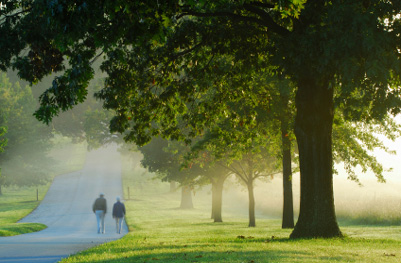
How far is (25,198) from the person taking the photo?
61.3m

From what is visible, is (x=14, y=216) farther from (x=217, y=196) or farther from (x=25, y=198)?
(x=25, y=198)

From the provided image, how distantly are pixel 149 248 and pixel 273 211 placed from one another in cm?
3126

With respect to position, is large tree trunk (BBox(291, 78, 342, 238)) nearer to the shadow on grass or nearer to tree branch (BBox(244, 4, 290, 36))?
tree branch (BBox(244, 4, 290, 36))

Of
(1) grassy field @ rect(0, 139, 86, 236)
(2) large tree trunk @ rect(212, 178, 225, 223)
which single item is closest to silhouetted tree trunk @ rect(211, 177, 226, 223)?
(2) large tree trunk @ rect(212, 178, 225, 223)

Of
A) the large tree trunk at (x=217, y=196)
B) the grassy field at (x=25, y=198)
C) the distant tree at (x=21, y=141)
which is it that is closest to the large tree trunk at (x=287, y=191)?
the large tree trunk at (x=217, y=196)

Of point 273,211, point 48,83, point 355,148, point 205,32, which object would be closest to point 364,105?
point 205,32

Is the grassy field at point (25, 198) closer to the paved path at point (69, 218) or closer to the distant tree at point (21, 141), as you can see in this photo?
the paved path at point (69, 218)

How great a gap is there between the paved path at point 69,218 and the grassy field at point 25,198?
38.7 inches

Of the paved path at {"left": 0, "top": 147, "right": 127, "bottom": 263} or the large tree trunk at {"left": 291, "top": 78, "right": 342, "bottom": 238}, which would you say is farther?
the large tree trunk at {"left": 291, "top": 78, "right": 342, "bottom": 238}

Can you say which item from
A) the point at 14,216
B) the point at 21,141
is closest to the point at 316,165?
the point at 14,216

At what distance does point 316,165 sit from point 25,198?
51.8m

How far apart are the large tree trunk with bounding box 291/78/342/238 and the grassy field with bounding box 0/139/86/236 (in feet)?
47.4

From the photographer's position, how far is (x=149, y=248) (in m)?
14.1

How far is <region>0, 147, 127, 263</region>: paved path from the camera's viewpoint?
584 inches
